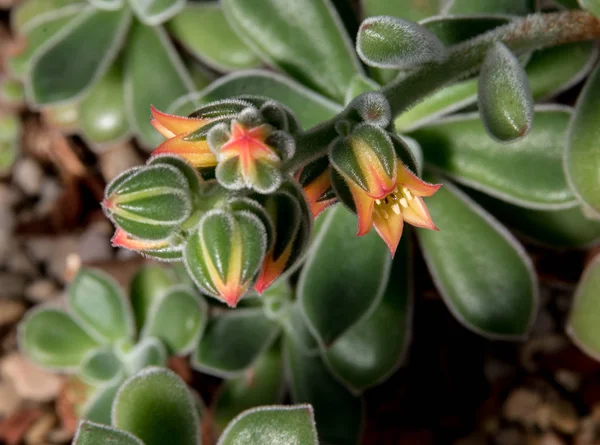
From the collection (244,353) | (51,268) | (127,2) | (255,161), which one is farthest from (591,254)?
(51,268)

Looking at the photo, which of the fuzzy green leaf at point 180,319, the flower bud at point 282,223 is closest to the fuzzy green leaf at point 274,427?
the flower bud at point 282,223

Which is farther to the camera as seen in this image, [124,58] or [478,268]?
[124,58]

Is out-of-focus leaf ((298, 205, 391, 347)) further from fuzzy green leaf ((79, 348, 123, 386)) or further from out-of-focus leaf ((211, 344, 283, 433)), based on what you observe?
fuzzy green leaf ((79, 348, 123, 386))

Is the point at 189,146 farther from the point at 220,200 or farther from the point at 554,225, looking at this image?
the point at 554,225

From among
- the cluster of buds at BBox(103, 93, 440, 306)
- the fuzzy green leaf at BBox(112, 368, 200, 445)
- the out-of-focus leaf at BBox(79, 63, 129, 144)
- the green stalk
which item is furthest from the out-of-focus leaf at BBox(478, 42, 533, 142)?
the out-of-focus leaf at BBox(79, 63, 129, 144)

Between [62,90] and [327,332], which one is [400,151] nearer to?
[327,332]

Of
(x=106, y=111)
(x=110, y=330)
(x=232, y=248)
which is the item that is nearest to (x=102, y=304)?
(x=110, y=330)

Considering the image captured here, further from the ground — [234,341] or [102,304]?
[102,304]
